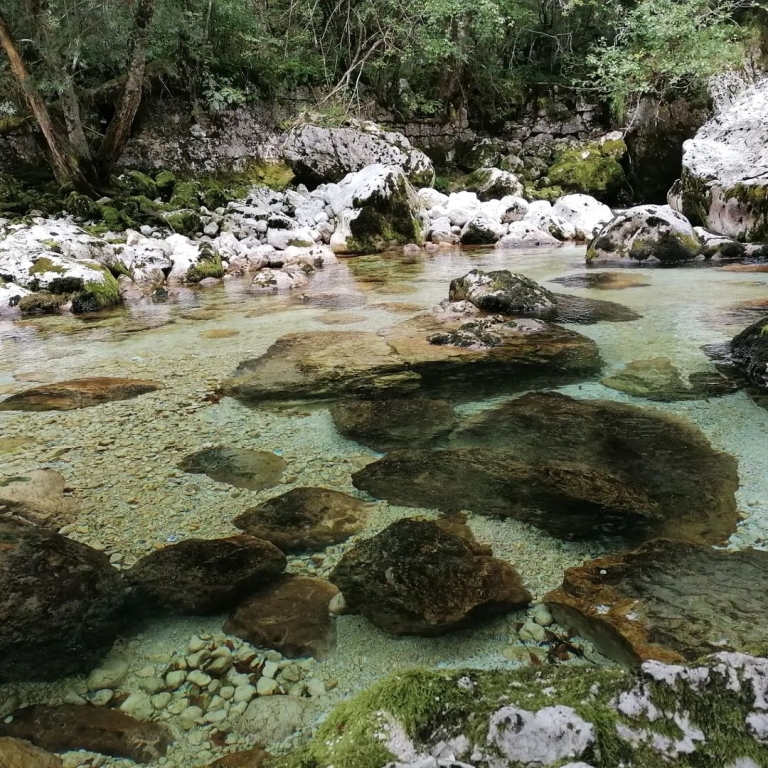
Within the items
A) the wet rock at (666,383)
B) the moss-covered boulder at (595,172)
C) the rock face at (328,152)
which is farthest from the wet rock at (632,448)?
the moss-covered boulder at (595,172)

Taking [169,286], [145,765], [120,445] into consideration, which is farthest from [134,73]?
[145,765]

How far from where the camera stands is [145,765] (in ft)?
4.47

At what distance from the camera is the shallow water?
183 cm

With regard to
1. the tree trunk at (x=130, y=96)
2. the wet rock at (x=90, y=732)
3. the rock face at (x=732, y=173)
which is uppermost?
the tree trunk at (x=130, y=96)

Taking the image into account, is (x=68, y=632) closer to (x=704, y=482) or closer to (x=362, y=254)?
(x=704, y=482)

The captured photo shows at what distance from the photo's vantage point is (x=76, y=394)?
418cm

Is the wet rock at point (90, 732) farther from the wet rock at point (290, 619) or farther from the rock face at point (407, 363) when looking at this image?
the rock face at point (407, 363)

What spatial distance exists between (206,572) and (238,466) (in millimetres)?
1014

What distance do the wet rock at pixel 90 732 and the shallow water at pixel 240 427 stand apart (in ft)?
0.31

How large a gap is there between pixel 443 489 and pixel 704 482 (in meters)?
1.15

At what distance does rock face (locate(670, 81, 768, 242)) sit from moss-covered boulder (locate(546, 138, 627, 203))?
4389 millimetres

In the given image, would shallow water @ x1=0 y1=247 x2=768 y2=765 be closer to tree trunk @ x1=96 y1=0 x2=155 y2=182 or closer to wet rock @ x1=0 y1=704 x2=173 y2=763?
wet rock @ x1=0 y1=704 x2=173 y2=763

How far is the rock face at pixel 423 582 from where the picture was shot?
177 centimetres

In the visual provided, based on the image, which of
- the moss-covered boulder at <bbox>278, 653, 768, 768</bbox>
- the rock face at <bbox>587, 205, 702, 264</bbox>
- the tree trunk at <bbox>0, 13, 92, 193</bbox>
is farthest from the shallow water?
the tree trunk at <bbox>0, 13, 92, 193</bbox>
